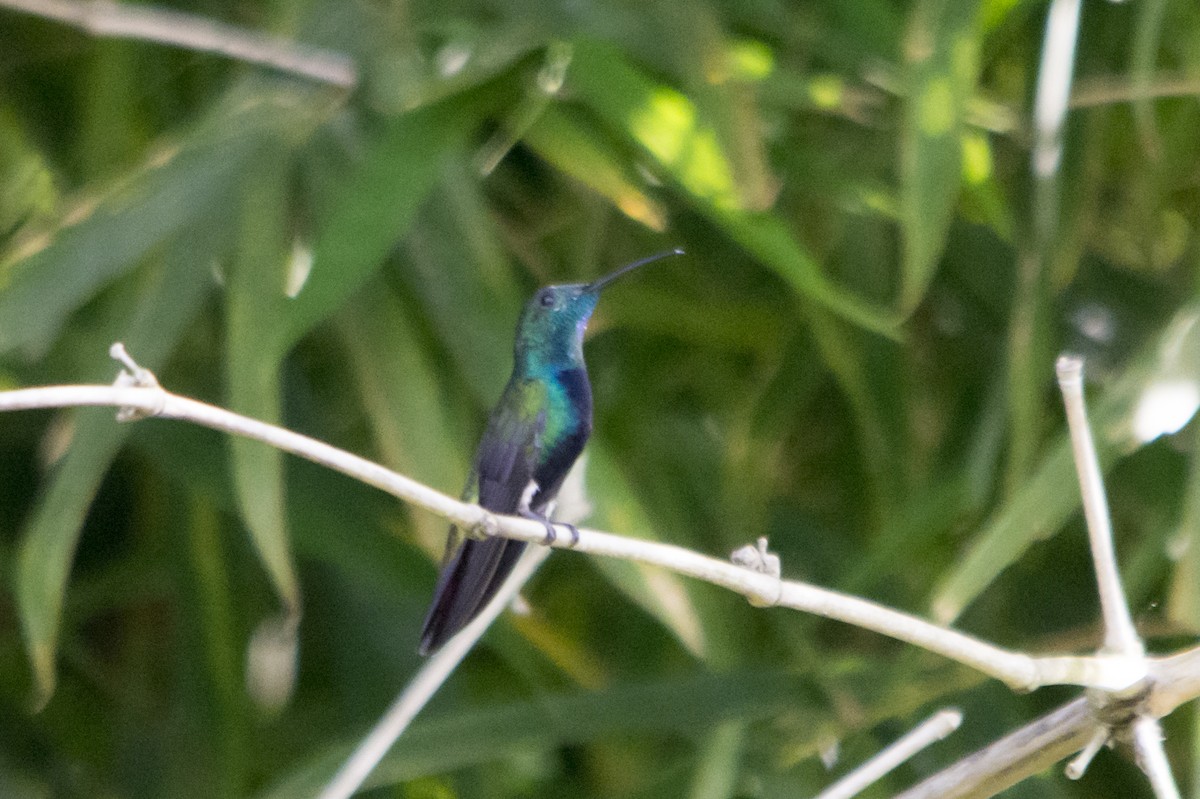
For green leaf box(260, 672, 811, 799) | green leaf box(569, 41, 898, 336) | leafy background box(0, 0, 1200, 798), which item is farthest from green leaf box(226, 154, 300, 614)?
green leaf box(569, 41, 898, 336)

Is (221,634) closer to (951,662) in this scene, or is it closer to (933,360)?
(951,662)

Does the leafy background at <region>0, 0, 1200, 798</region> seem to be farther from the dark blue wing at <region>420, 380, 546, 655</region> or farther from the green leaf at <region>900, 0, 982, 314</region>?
the dark blue wing at <region>420, 380, 546, 655</region>

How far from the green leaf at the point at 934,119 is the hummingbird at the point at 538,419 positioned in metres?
0.30

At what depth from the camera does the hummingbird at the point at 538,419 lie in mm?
980

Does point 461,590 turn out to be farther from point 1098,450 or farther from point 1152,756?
point 1098,450

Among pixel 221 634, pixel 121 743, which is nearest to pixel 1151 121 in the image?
pixel 221 634

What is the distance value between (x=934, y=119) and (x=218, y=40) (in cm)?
70

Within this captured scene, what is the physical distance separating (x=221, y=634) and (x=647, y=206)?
0.69 metres

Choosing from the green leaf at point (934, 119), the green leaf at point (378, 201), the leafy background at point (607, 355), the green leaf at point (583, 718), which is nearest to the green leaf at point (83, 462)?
the leafy background at point (607, 355)

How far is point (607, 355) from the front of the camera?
1.66 m

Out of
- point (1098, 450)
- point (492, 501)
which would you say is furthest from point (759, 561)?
point (1098, 450)

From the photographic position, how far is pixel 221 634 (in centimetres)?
152

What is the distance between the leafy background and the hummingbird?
0.20 meters

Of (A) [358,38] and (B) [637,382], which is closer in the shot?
(A) [358,38]
